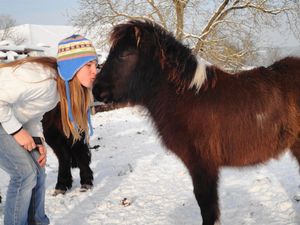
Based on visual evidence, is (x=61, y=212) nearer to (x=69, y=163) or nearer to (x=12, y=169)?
(x=69, y=163)

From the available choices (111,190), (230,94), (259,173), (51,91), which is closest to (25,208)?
(51,91)

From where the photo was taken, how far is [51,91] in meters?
2.75

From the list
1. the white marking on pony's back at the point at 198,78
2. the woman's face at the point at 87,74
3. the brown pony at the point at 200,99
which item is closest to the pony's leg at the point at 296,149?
the brown pony at the point at 200,99

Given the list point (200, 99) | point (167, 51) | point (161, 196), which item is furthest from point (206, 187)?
point (161, 196)

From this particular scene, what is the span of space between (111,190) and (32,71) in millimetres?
2860

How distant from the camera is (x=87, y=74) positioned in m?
2.86

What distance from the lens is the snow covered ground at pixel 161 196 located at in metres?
3.77

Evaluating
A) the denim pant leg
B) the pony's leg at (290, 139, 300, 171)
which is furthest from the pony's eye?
the pony's leg at (290, 139, 300, 171)

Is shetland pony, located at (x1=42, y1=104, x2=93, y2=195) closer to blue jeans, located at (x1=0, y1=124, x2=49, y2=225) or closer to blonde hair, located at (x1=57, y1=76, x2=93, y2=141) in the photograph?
blonde hair, located at (x1=57, y1=76, x2=93, y2=141)

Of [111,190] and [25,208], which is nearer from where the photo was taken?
[25,208]

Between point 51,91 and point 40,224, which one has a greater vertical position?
point 51,91

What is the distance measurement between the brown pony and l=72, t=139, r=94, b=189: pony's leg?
2.25 meters

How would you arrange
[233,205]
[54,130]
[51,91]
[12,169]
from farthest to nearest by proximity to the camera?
1. [54,130]
2. [233,205]
3. [51,91]
4. [12,169]

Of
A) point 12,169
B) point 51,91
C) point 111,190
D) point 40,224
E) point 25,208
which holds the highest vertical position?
point 51,91
